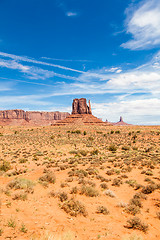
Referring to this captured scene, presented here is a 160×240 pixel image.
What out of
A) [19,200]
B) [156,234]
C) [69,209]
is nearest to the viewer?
[156,234]

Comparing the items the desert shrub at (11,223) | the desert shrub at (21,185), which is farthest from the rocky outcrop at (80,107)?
the desert shrub at (11,223)

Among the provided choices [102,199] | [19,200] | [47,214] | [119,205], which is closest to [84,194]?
[102,199]

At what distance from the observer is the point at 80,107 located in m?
136

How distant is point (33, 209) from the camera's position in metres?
6.18

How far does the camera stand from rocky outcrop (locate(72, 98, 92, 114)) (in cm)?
13488

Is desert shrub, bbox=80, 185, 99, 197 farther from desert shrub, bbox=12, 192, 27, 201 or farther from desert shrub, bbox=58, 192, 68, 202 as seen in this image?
desert shrub, bbox=12, 192, 27, 201

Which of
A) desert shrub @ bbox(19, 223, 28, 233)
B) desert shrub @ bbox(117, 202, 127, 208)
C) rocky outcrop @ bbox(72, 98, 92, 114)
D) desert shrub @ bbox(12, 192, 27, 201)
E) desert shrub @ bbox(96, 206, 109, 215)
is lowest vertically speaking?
desert shrub @ bbox(117, 202, 127, 208)

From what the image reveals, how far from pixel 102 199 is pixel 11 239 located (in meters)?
5.38

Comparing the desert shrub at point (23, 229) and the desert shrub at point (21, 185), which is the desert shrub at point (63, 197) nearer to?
the desert shrub at point (21, 185)

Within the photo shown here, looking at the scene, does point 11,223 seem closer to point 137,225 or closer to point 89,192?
point 89,192

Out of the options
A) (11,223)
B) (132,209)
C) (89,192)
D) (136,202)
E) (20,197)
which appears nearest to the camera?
(11,223)

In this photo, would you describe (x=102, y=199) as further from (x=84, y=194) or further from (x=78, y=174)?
(x=78, y=174)

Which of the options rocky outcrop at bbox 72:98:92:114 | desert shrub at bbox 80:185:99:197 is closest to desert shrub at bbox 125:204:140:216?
desert shrub at bbox 80:185:99:197

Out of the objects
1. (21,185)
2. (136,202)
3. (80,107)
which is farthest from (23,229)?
(80,107)
